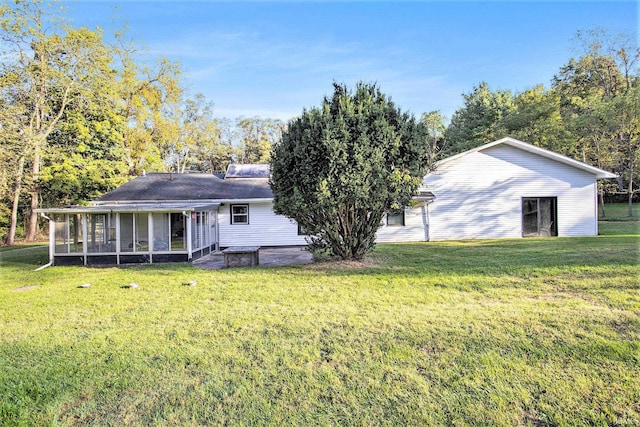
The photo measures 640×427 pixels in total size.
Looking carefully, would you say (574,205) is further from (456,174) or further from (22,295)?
(22,295)

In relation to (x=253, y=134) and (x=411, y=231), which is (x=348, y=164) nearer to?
(x=411, y=231)

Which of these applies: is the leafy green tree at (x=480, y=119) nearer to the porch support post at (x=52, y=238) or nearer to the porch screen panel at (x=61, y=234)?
the porch screen panel at (x=61, y=234)

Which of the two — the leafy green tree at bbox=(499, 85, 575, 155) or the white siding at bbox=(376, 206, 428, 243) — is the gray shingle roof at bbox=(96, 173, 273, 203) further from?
the leafy green tree at bbox=(499, 85, 575, 155)

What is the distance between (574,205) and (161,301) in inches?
643

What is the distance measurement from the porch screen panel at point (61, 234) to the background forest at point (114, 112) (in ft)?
14.9

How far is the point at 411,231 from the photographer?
49.1 ft

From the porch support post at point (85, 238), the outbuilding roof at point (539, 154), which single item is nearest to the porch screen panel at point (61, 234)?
the porch support post at point (85, 238)

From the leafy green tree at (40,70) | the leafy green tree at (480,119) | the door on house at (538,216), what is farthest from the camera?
A: the leafy green tree at (480,119)

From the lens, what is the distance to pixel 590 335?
12.7ft

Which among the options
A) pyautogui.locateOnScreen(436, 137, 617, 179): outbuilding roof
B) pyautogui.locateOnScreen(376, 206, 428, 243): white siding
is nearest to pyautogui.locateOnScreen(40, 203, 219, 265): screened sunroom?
pyautogui.locateOnScreen(376, 206, 428, 243): white siding

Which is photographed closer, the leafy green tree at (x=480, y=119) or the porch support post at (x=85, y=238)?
the porch support post at (x=85, y=238)

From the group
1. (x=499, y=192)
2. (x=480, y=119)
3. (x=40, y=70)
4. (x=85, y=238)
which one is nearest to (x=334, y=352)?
(x=85, y=238)

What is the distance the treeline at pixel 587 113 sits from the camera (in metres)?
20.0

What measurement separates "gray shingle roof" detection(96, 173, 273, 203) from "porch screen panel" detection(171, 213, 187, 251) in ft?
9.82
